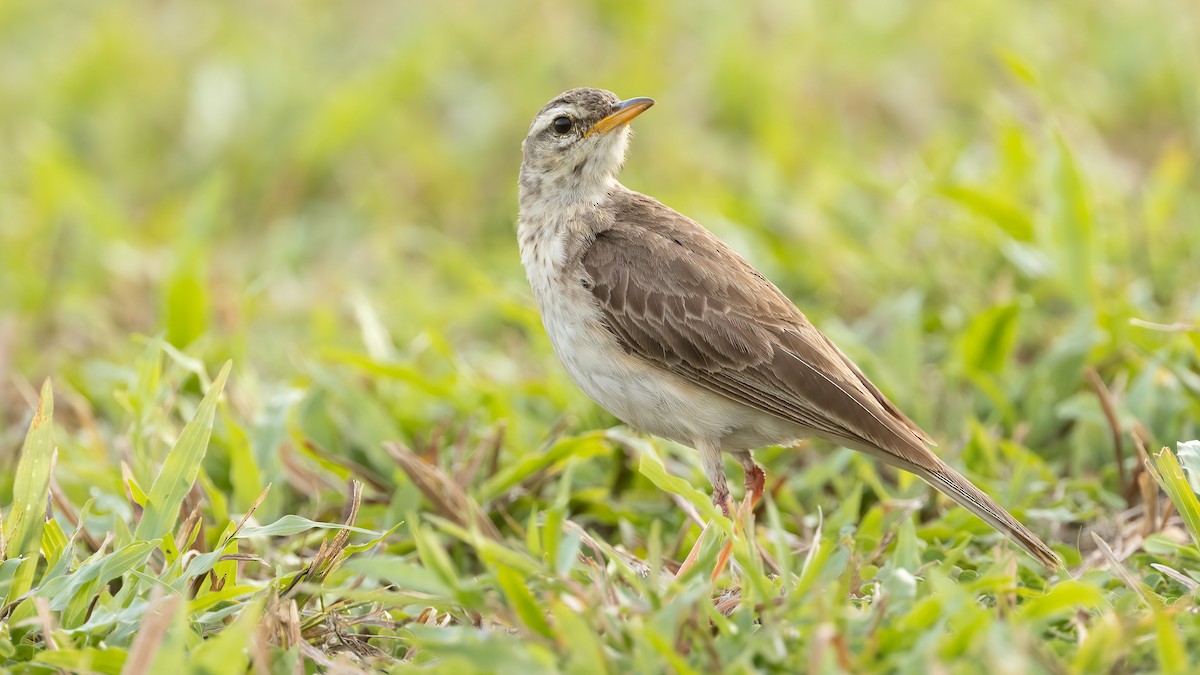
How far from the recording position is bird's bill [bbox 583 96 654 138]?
5.40m

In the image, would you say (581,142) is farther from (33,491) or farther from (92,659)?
(92,659)

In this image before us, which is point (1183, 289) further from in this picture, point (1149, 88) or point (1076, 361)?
point (1149, 88)

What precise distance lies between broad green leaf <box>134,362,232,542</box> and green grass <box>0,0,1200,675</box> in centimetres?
1

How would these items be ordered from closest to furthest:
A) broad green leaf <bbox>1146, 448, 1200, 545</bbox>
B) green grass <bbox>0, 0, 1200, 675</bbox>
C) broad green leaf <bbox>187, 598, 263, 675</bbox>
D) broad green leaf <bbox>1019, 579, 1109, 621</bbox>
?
broad green leaf <bbox>187, 598, 263, 675</bbox> < broad green leaf <bbox>1019, 579, 1109, 621</bbox> < green grass <bbox>0, 0, 1200, 675</bbox> < broad green leaf <bbox>1146, 448, 1200, 545</bbox>

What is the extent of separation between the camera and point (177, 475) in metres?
4.44

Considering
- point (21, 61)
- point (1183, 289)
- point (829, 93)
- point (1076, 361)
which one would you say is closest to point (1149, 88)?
point (829, 93)

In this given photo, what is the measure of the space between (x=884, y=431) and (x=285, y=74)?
244 inches

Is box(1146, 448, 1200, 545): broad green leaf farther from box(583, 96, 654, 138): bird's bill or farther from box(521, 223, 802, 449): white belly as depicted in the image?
box(583, 96, 654, 138): bird's bill

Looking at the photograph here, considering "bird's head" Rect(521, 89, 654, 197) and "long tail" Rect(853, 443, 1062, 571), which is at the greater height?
"bird's head" Rect(521, 89, 654, 197)

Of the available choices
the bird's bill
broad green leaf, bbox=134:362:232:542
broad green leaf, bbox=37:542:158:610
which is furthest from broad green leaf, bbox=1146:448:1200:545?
broad green leaf, bbox=37:542:158:610

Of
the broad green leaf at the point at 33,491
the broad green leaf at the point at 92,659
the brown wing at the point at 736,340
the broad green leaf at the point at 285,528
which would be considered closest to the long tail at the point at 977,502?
the brown wing at the point at 736,340

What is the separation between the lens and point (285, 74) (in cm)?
967

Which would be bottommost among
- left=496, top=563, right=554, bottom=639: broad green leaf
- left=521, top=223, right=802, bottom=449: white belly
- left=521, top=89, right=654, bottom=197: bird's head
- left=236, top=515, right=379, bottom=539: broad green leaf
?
left=236, top=515, right=379, bottom=539: broad green leaf

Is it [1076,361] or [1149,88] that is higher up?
[1149,88]
